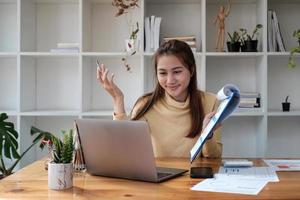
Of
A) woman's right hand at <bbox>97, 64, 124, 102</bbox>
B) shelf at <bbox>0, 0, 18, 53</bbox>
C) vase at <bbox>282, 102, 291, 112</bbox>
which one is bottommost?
vase at <bbox>282, 102, 291, 112</bbox>

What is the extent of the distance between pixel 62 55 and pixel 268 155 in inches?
73.1

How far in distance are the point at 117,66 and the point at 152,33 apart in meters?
0.50

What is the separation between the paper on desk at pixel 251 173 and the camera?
130 centimetres

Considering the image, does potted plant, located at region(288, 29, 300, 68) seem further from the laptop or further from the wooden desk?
the laptop

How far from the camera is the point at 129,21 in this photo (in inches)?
130

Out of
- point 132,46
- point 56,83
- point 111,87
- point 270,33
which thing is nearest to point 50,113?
point 56,83

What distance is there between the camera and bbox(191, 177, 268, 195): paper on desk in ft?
3.65

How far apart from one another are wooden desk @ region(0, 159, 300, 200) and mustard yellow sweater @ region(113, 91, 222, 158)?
55 cm

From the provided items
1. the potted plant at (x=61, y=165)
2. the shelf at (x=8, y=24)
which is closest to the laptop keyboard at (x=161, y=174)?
the potted plant at (x=61, y=165)

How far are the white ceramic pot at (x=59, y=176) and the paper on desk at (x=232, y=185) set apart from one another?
38 centimetres

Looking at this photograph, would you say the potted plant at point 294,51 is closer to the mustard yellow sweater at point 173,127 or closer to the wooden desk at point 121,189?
the mustard yellow sweater at point 173,127

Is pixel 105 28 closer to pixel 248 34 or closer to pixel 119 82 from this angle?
pixel 119 82

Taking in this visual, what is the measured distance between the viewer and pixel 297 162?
1603mm

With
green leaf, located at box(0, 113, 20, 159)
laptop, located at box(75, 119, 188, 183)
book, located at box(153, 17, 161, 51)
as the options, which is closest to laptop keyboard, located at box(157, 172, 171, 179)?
laptop, located at box(75, 119, 188, 183)
